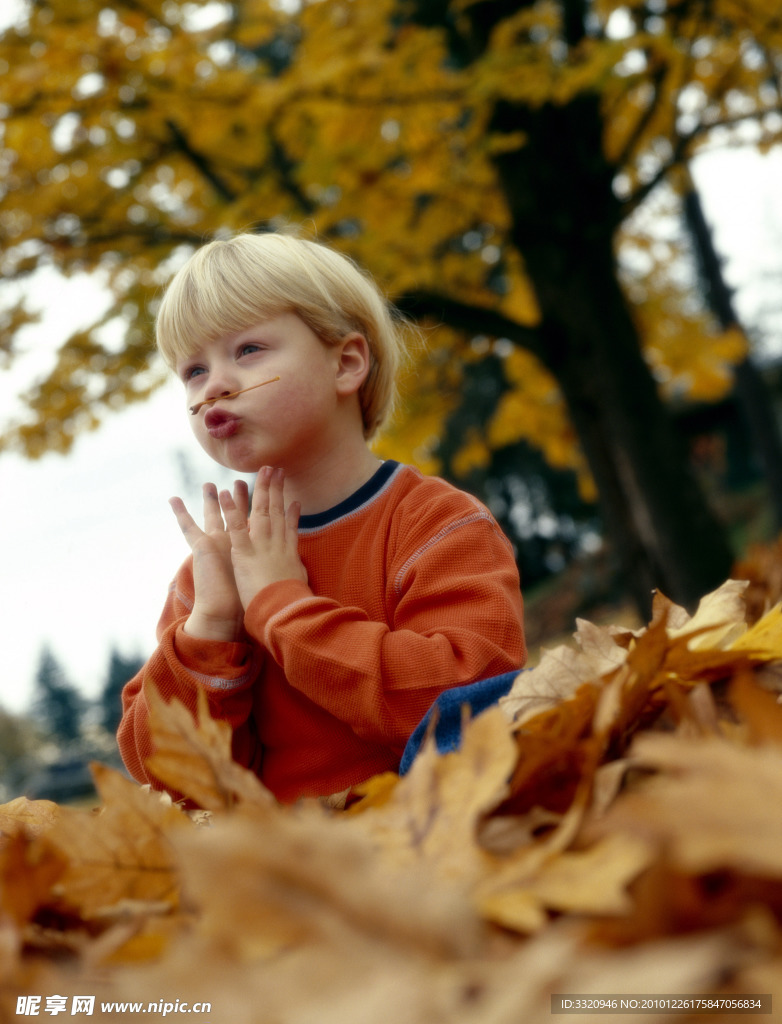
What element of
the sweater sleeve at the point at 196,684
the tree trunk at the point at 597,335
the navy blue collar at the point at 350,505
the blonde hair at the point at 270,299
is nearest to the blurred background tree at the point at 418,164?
the tree trunk at the point at 597,335

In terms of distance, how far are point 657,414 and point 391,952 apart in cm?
553

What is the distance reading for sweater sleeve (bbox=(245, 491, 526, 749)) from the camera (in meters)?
1.29

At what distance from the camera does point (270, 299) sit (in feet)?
5.48

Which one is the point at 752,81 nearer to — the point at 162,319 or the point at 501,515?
the point at 162,319

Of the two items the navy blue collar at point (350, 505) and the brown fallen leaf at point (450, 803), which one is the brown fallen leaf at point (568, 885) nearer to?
the brown fallen leaf at point (450, 803)

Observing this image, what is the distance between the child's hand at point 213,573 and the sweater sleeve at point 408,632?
4.2 inches

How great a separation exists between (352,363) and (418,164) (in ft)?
13.5

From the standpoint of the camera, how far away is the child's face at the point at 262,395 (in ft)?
5.25

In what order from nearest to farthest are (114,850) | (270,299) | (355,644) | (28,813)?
(114,850)
(28,813)
(355,644)
(270,299)

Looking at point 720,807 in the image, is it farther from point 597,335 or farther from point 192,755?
point 597,335

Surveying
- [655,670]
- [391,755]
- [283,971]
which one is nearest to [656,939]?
[283,971]

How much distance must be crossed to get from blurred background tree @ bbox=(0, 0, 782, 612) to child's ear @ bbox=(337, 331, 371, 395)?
2.55 m

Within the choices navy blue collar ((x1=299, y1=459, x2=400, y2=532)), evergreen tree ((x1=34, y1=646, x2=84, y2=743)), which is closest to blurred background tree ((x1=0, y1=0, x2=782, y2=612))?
navy blue collar ((x1=299, y1=459, x2=400, y2=532))

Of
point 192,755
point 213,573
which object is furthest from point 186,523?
point 192,755
